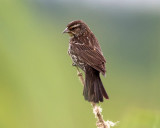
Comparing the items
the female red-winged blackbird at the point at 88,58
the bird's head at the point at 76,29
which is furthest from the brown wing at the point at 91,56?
the bird's head at the point at 76,29

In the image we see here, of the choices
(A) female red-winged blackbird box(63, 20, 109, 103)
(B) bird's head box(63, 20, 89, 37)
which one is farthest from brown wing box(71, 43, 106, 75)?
(B) bird's head box(63, 20, 89, 37)

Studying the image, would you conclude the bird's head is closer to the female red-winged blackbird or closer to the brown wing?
the female red-winged blackbird

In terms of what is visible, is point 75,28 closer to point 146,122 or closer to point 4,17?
point 4,17

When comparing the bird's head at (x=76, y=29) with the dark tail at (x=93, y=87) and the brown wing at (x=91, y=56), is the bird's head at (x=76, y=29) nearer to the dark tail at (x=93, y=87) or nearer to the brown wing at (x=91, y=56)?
the brown wing at (x=91, y=56)

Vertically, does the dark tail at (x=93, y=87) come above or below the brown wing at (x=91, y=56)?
below

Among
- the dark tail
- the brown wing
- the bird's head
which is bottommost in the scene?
the dark tail

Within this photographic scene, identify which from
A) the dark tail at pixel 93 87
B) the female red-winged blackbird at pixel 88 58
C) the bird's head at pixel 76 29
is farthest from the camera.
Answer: the bird's head at pixel 76 29

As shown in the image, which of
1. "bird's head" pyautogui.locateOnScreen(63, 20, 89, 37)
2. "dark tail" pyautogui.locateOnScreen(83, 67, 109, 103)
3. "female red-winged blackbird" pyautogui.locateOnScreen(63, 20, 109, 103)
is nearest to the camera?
"dark tail" pyautogui.locateOnScreen(83, 67, 109, 103)

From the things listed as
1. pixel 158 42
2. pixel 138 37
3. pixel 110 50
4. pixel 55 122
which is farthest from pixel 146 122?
pixel 138 37
